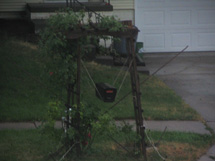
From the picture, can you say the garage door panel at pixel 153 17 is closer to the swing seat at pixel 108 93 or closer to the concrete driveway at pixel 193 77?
the concrete driveway at pixel 193 77

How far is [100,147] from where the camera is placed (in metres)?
5.98

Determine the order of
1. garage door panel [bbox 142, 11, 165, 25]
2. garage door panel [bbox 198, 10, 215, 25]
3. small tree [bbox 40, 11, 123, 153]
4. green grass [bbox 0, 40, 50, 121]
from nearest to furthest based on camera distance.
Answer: small tree [bbox 40, 11, 123, 153], green grass [bbox 0, 40, 50, 121], garage door panel [bbox 142, 11, 165, 25], garage door panel [bbox 198, 10, 215, 25]

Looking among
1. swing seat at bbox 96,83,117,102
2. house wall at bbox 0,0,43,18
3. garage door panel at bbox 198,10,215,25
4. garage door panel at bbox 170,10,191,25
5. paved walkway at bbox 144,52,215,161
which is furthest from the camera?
garage door panel at bbox 198,10,215,25

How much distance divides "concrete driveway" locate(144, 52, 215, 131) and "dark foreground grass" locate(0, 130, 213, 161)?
1.00 meters

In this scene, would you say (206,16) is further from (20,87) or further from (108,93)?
(108,93)

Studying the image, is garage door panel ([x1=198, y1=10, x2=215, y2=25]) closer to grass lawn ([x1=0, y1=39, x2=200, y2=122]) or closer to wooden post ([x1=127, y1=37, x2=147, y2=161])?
grass lawn ([x1=0, y1=39, x2=200, y2=122])

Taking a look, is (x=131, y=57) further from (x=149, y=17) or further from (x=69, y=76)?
(x=149, y=17)

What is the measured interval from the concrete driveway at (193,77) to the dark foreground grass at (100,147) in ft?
3.28

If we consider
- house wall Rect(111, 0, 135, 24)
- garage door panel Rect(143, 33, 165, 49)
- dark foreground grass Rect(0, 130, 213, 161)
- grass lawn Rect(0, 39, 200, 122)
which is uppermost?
house wall Rect(111, 0, 135, 24)

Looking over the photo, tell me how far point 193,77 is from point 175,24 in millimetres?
4390

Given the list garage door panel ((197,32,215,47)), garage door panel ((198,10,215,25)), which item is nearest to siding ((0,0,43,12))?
garage door panel ((198,10,215,25))

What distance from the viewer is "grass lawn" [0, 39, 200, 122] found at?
24.9 ft

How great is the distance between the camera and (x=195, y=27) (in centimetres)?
1530

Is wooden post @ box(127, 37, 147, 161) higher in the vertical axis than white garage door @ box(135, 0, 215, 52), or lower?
lower
